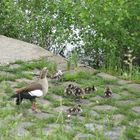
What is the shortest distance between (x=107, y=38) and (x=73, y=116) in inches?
170

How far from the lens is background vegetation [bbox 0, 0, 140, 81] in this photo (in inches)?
481

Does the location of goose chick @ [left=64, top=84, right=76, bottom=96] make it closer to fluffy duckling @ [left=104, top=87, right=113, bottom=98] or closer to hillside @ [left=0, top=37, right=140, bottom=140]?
hillside @ [left=0, top=37, right=140, bottom=140]

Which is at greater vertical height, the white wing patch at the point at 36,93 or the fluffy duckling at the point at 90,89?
the white wing patch at the point at 36,93

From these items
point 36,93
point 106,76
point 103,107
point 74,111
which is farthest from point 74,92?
point 106,76

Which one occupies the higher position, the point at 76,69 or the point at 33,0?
the point at 33,0

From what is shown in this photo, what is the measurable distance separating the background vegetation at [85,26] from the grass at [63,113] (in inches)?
44.8

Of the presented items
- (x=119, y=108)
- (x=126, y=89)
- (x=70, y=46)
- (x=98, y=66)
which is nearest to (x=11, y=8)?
(x=70, y=46)

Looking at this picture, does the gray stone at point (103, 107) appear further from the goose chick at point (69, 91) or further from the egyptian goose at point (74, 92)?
the goose chick at point (69, 91)

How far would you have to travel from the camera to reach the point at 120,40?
41.5 ft

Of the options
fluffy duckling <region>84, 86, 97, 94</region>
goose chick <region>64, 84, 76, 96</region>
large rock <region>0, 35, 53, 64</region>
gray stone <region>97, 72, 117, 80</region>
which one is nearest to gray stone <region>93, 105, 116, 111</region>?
goose chick <region>64, 84, 76, 96</region>

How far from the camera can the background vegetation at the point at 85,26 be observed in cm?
1222

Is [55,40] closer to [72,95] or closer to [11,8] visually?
[11,8]

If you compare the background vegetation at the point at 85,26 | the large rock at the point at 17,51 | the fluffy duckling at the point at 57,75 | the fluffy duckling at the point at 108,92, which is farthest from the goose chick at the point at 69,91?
the large rock at the point at 17,51

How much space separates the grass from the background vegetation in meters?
1.14
